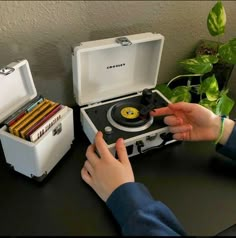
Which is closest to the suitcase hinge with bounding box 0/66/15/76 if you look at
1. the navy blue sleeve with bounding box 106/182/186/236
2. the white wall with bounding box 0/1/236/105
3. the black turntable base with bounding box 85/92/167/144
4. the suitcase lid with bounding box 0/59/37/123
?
the suitcase lid with bounding box 0/59/37/123

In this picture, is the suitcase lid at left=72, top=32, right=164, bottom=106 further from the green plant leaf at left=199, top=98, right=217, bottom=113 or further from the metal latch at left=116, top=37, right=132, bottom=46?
the green plant leaf at left=199, top=98, right=217, bottom=113

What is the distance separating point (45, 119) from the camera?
2.28 ft

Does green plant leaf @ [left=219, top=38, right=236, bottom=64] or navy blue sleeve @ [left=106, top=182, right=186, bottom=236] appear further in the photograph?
green plant leaf @ [left=219, top=38, right=236, bottom=64]

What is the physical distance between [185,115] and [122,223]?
0.39m

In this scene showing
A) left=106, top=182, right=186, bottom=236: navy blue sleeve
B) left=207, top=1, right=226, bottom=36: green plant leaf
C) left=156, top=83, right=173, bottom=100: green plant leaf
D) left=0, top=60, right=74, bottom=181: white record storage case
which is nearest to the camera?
left=106, top=182, right=186, bottom=236: navy blue sleeve

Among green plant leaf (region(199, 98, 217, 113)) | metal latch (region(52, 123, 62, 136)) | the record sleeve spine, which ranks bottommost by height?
green plant leaf (region(199, 98, 217, 113))

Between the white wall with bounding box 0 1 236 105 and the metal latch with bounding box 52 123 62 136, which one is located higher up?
the white wall with bounding box 0 1 236 105

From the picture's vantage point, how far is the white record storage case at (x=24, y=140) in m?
0.65

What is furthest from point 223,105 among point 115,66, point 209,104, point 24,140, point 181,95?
point 24,140

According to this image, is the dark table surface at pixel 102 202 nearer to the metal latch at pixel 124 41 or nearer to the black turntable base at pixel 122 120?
the black turntable base at pixel 122 120

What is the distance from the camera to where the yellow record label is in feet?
2.69

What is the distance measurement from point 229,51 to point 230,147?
0.34 metres

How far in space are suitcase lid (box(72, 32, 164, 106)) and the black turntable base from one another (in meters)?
0.07

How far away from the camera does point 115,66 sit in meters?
0.92
